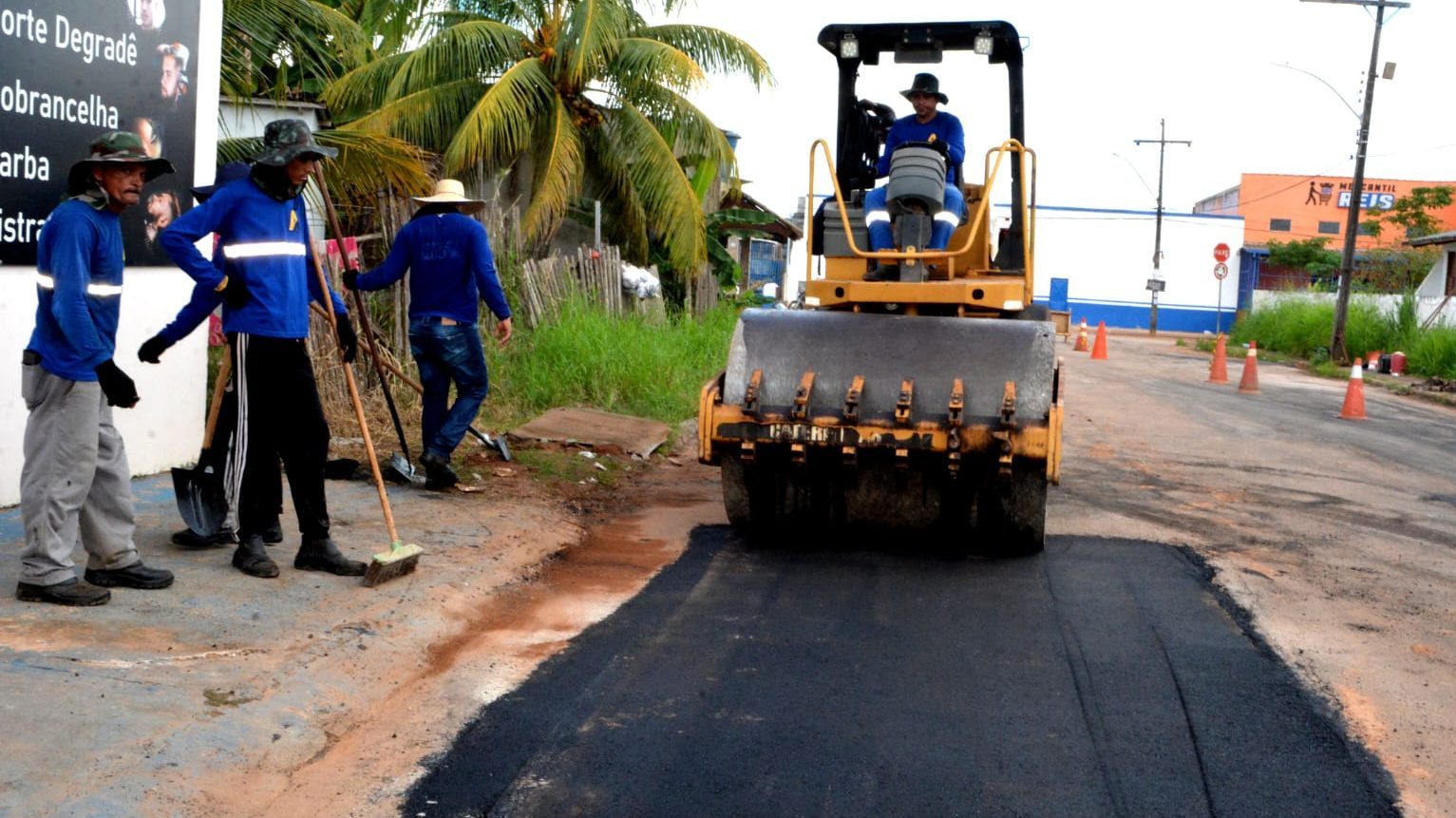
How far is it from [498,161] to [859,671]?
1789cm

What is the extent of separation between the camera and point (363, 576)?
6223mm

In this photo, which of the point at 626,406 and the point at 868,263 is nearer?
the point at 868,263

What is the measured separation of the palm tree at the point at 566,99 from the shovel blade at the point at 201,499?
13532 mm

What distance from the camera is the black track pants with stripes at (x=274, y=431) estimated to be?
6.19 m

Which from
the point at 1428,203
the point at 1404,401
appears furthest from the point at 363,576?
the point at 1428,203

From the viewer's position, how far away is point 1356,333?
30.8 m

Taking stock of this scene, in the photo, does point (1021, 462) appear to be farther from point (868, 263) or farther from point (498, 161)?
point (498, 161)

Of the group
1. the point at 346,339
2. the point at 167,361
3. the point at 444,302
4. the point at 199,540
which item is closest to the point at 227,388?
the point at 346,339

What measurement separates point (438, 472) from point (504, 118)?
487 inches

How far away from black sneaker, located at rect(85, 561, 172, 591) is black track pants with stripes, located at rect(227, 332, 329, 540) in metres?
0.58

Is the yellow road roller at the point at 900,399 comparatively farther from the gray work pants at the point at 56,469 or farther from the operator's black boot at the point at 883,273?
the gray work pants at the point at 56,469

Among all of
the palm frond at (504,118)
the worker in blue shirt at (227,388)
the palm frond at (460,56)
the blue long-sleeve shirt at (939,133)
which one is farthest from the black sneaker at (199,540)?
the palm frond at (460,56)

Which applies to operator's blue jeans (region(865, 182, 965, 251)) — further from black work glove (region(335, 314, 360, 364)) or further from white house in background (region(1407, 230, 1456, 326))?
white house in background (region(1407, 230, 1456, 326))

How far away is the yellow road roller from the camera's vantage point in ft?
22.7
